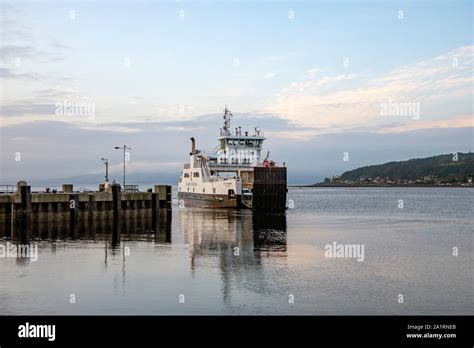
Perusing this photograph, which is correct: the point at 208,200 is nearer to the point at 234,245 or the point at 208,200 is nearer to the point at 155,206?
the point at 155,206

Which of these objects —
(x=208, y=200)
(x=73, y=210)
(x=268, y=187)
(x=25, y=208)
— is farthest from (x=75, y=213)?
(x=208, y=200)

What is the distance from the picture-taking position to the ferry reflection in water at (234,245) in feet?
78.3

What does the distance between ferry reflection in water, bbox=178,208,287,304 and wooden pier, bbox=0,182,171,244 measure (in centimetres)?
434

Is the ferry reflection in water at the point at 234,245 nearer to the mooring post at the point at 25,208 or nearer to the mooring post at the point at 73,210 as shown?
the mooring post at the point at 73,210

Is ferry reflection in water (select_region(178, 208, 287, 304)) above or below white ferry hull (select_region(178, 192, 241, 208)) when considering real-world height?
below

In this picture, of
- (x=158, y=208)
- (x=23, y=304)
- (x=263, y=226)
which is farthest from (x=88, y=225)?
(x=23, y=304)

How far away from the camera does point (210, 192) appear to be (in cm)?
7475

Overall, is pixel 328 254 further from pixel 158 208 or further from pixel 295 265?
pixel 158 208

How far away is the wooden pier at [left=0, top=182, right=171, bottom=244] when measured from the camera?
4112 centimetres

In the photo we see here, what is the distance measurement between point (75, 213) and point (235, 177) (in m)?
28.3

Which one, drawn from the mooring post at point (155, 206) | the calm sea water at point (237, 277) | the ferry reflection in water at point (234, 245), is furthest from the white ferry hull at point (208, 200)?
the calm sea water at point (237, 277)

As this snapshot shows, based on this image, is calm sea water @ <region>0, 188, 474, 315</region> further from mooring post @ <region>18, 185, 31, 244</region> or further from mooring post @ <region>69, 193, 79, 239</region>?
mooring post @ <region>69, 193, 79, 239</region>

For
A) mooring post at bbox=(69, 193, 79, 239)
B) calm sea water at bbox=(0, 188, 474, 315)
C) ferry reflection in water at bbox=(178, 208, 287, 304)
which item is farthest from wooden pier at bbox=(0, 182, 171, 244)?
calm sea water at bbox=(0, 188, 474, 315)

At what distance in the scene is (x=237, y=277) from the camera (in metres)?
22.6
